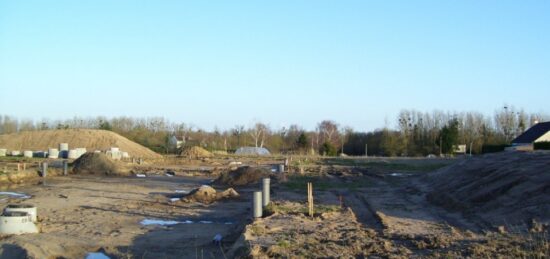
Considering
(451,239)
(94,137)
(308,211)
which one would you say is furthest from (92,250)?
(94,137)

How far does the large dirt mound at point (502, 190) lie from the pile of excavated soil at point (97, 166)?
24210 mm

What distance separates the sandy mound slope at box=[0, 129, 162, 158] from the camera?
67.9 meters

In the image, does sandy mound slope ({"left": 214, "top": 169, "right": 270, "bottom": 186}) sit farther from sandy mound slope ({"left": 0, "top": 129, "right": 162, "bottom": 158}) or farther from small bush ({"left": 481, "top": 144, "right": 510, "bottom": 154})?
small bush ({"left": 481, "top": 144, "right": 510, "bottom": 154})

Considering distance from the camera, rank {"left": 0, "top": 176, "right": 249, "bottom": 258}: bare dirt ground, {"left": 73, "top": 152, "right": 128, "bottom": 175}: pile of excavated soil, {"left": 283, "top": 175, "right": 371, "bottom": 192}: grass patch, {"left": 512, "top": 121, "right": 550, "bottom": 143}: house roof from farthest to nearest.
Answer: {"left": 512, "top": 121, "right": 550, "bottom": 143}: house roof
{"left": 73, "top": 152, "right": 128, "bottom": 175}: pile of excavated soil
{"left": 283, "top": 175, "right": 371, "bottom": 192}: grass patch
{"left": 0, "top": 176, "right": 249, "bottom": 258}: bare dirt ground

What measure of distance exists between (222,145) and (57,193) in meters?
70.4

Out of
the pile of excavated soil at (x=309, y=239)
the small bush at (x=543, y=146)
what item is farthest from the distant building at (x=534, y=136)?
the pile of excavated soil at (x=309, y=239)

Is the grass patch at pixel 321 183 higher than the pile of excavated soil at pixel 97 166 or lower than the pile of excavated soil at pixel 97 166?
lower

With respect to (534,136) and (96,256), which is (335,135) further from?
Result: (96,256)

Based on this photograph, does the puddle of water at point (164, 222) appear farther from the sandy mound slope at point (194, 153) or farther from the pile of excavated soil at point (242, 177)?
the sandy mound slope at point (194, 153)

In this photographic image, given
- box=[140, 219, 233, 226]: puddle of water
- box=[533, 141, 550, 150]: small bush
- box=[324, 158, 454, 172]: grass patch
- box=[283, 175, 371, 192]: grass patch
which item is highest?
box=[533, 141, 550, 150]: small bush

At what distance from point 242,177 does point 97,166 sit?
14036 millimetres

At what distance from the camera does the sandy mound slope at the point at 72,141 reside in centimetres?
6789

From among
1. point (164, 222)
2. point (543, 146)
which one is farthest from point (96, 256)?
point (543, 146)

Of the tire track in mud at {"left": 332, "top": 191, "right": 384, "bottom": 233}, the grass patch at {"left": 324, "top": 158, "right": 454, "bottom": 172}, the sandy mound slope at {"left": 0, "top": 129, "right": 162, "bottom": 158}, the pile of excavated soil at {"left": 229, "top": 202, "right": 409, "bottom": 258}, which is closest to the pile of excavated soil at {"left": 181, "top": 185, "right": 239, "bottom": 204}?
the tire track in mud at {"left": 332, "top": 191, "right": 384, "bottom": 233}
